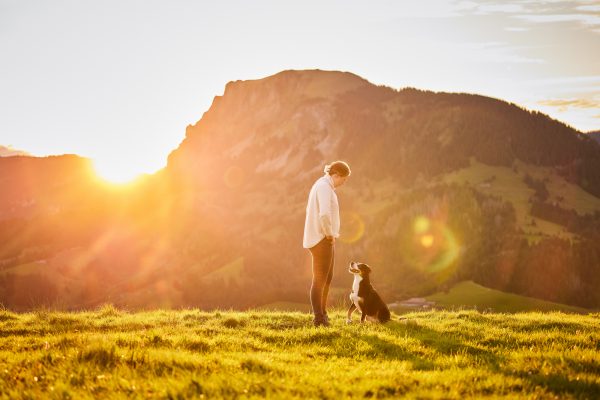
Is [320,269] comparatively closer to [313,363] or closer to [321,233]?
[321,233]

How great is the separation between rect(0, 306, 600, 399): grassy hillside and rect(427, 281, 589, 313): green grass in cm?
9353

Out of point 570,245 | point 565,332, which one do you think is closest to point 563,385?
point 565,332

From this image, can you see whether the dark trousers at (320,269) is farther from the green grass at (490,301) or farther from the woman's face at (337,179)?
the green grass at (490,301)

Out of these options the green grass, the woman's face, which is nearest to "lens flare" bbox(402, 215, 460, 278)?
the green grass

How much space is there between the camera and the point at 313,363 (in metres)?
7.62

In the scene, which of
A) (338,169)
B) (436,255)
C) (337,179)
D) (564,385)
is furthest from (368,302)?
(436,255)

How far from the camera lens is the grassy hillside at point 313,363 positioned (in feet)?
19.3

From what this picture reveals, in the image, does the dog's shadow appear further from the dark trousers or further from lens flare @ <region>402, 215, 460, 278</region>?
lens flare @ <region>402, 215, 460, 278</region>

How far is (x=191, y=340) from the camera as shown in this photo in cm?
907

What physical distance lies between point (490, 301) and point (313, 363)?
388 feet

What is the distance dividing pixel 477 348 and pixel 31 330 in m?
10.5

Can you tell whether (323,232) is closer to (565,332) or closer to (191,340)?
(191,340)

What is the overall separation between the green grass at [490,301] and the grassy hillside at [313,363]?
307ft

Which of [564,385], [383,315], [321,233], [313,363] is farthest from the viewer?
[383,315]
